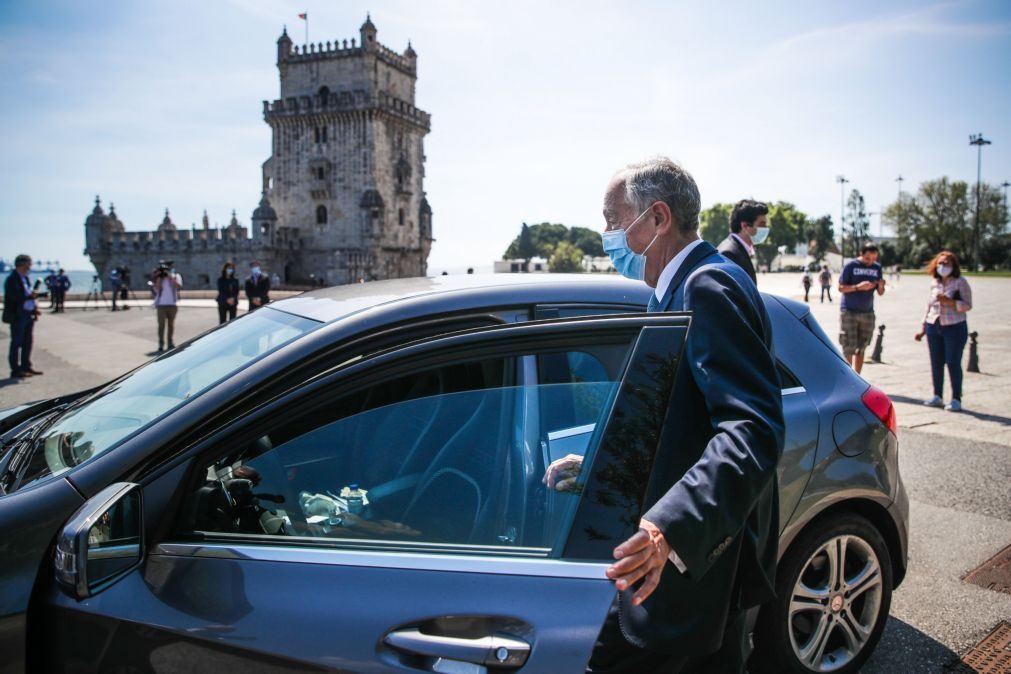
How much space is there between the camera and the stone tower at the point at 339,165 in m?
59.9

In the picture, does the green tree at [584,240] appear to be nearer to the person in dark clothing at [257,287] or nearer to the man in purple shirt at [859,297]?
the person in dark clothing at [257,287]

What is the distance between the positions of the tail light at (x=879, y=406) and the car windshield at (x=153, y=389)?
7.63 ft

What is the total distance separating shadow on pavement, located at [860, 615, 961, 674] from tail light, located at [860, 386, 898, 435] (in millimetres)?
1029

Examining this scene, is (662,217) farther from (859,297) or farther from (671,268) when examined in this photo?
(859,297)

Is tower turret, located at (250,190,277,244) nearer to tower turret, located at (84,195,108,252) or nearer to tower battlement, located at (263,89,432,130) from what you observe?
tower battlement, located at (263,89,432,130)

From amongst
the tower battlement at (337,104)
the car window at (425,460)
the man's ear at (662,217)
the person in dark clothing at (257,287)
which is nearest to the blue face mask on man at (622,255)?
the man's ear at (662,217)

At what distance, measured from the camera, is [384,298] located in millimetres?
2828

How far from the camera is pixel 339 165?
60.8 meters

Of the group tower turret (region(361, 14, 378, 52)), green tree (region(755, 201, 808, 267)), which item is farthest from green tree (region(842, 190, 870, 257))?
tower turret (region(361, 14, 378, 52))

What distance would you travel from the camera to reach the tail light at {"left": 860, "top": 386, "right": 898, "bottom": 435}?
2973 millimetres

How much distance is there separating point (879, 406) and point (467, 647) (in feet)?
7.24

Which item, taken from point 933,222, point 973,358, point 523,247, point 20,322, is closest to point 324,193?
point 20,322

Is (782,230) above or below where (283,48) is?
below

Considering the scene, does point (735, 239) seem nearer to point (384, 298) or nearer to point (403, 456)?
point (384, 298)
